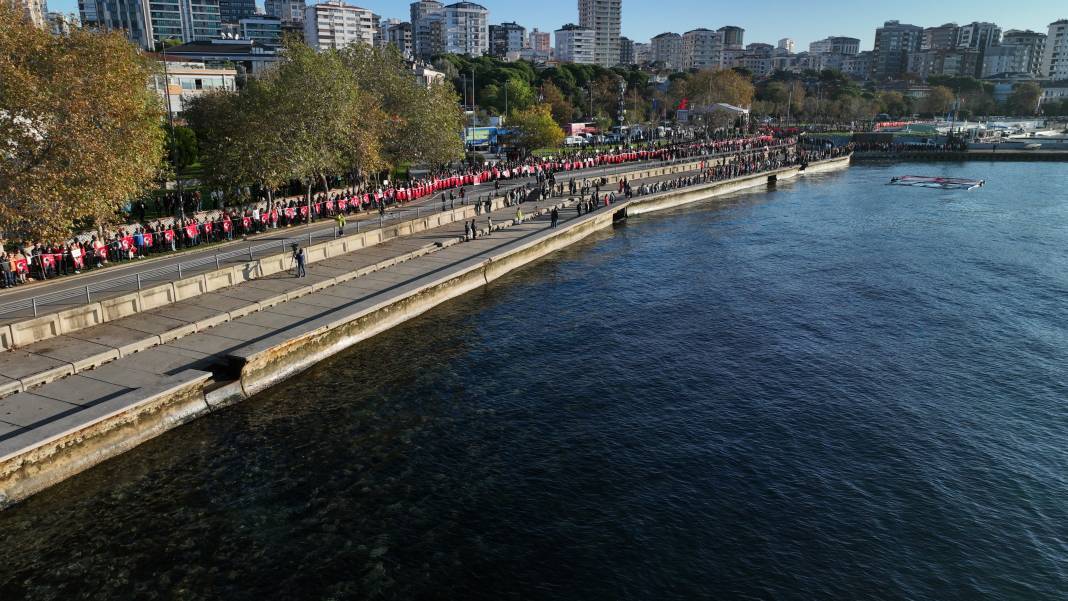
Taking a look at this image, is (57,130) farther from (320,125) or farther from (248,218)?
(320,125)

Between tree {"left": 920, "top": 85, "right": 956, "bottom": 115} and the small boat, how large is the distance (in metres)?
118

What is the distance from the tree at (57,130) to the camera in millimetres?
25031

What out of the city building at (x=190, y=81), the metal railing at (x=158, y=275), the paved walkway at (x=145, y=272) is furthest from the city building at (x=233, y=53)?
the paved walkway at (x=145, y=272)

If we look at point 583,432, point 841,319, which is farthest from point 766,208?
point 583,432

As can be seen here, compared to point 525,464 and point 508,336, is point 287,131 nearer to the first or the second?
point 508,336

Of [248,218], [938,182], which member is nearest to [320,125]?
[248,218]

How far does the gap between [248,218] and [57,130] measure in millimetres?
13112

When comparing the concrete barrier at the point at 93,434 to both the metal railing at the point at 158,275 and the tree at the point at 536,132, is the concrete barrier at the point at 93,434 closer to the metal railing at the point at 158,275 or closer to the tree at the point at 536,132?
the metal railing at the point at 158,275

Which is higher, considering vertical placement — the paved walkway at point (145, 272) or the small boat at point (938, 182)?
the paved walkway at point (145, 272)

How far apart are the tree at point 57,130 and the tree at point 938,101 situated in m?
211

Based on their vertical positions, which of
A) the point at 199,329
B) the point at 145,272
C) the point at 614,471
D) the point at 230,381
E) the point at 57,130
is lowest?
the point at 614,471

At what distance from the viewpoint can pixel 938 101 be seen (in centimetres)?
19300

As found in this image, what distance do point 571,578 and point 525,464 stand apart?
15.6 ft

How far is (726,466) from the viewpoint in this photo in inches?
759
